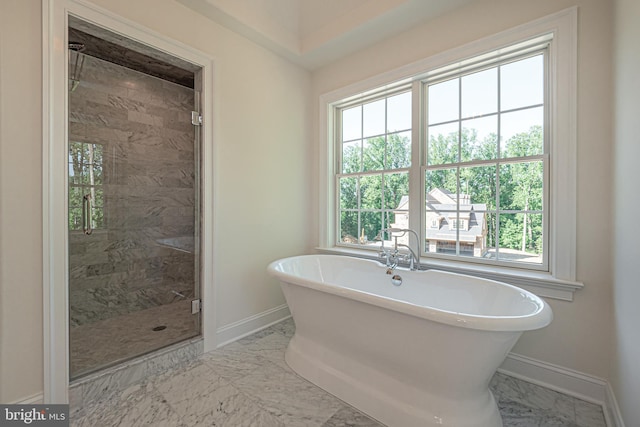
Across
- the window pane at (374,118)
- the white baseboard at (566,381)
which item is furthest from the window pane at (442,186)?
the white baseboard at (566,381)

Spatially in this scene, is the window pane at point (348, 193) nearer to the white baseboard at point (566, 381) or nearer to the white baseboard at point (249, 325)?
the white baseboard at point (249, 325)

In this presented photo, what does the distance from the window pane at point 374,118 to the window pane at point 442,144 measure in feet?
1.69

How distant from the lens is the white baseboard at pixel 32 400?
143 cm

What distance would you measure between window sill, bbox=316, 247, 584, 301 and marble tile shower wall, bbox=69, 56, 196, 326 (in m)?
2.07

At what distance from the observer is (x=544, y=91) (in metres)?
1.87

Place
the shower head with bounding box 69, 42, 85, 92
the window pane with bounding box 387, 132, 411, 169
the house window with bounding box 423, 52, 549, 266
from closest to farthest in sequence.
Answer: the shower head with bounding box 69, 42, 85, 92, the house window with bounding box 423, 52, 549, 266, the window pane with bounding box 387, 132, 411, 169

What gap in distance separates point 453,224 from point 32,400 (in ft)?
9.27

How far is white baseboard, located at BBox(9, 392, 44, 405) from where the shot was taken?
4.69ft

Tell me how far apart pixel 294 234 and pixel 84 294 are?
5.89ft

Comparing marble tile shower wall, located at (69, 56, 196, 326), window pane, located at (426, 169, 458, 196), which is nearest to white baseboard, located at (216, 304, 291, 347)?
marble tile shower wall, located at (69, 56, 196, 326)

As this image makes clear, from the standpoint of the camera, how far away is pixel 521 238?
1959mm

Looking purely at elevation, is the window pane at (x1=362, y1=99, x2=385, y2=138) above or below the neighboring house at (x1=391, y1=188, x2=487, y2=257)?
above

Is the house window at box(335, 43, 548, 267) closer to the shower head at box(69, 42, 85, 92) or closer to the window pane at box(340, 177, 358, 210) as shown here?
the window pane at box(340, 177, 358, 210)

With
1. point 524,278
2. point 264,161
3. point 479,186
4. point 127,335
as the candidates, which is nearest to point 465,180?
point 479,186
